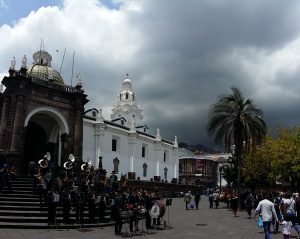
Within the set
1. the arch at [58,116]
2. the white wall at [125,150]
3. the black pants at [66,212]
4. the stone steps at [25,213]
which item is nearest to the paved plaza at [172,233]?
the stone steps at [25,213]

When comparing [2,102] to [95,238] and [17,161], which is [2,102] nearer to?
[17,161]

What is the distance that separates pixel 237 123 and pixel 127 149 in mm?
25471

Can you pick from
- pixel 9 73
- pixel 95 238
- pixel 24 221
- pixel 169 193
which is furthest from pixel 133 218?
pixel 169 193

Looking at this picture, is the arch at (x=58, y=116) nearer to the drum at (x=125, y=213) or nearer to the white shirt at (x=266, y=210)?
the drum at (x=125, y=213)

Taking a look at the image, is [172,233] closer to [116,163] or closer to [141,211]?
[141,211]

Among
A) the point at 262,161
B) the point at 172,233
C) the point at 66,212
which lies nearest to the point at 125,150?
the point at 262,161

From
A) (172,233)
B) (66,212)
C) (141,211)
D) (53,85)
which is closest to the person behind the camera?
(172,233)

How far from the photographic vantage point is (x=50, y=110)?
1204 inches

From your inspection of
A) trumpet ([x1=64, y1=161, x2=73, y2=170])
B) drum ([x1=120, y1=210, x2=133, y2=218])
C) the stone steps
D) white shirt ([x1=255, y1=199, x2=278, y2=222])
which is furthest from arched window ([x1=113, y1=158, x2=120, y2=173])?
white shirt ([x1=255, y1=199, x2=278, y2=222])

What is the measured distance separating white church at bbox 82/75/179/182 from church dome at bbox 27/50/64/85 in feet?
26.0

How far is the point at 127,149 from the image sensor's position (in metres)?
50.9

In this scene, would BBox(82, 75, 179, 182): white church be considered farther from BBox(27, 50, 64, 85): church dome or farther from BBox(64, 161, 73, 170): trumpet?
BBox(64, 161, 73, 170): trumpet

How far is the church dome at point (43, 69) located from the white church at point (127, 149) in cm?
791

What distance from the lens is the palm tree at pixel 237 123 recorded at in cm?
2742
